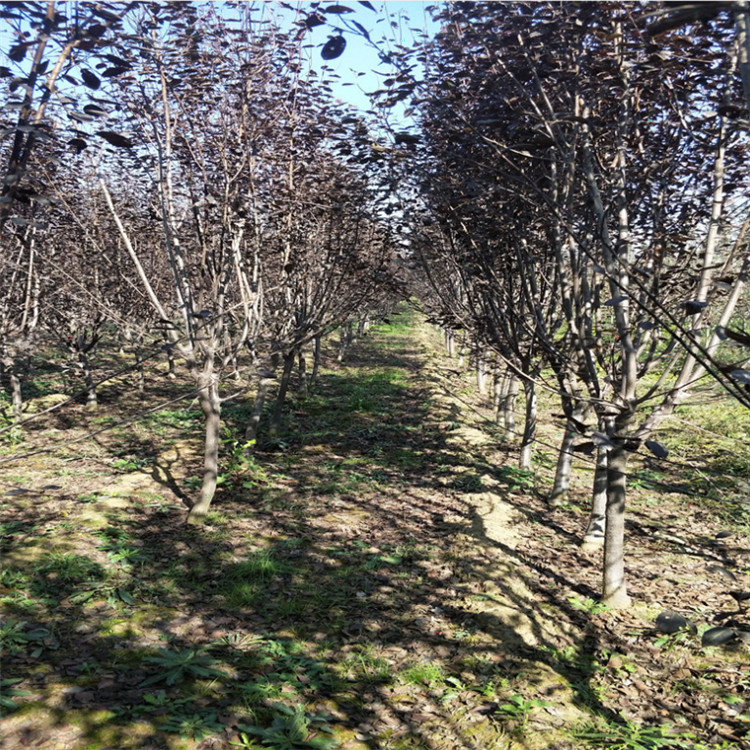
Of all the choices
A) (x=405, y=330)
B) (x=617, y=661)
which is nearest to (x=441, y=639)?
(x=617, y=661)

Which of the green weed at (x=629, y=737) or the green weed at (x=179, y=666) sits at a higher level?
the green weed at (x=629, y=737)

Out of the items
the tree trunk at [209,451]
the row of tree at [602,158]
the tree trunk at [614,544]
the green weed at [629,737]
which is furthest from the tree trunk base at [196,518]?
the green weed at [629,737]

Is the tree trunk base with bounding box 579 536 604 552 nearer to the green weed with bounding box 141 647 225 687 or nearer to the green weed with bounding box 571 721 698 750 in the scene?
the green weed with bounding box 571 721 698 750

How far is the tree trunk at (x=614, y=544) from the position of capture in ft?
20.0

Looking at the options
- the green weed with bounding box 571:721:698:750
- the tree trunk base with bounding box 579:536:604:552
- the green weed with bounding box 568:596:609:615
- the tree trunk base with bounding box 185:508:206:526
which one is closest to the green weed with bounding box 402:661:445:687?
the green weed with bounding box 571:721:698:750

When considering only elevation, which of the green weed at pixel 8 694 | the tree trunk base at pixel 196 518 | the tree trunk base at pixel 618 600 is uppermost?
the green weed at pixel 8 694

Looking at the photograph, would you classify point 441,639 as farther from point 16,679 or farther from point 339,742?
point 16,679

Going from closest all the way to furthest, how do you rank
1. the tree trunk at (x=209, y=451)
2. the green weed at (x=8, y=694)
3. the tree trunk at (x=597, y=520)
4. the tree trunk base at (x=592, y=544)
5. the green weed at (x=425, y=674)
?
the green weed at (x=8, y=694), the green weed at (x=425, y=674), the tree trunk at (x=597, y=520), the tree trunk base at (x=592, y=544), the tree trunk at (x=209, y=451)

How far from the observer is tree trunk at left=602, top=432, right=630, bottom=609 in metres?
6.08

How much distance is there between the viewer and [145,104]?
6.98 metres

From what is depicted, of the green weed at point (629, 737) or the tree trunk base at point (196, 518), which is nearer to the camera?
the green weed at point (629, 737)

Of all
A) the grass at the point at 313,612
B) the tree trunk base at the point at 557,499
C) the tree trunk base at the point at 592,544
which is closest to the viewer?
the grass at the point at 313,612

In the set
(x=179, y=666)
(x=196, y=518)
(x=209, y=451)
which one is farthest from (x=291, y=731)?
(x=209, y=451)

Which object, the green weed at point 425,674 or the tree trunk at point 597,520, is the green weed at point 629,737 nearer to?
the green weed at point 425,674
